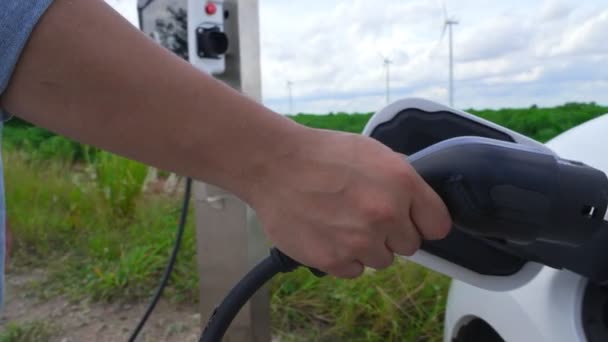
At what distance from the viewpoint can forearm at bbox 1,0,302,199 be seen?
1.90 feet

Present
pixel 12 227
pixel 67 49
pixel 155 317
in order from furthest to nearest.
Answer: pixel 12 227
pixel 155 317
pixel 67 49

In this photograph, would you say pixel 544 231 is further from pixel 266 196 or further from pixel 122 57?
pixel 122 57

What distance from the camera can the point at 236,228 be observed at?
1930mm

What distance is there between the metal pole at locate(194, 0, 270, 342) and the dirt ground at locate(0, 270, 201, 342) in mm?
678

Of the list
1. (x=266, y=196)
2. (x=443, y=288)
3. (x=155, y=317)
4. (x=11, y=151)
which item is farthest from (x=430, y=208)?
(x=11, y=151)

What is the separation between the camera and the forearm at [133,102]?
580 millimetres

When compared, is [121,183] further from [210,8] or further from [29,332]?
[210,8]

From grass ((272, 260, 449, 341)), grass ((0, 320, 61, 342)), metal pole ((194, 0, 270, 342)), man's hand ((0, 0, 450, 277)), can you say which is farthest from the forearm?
grass ((0, 320, 61, 342))

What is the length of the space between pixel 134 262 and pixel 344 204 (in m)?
2.59

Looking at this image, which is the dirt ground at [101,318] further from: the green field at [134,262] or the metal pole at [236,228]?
the metal pole at [236,228]

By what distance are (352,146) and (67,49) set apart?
1.02 feet

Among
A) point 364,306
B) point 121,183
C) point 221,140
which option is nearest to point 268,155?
point 221,140

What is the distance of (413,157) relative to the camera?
722mm

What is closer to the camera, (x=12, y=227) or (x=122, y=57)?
(x=122, y=57)
